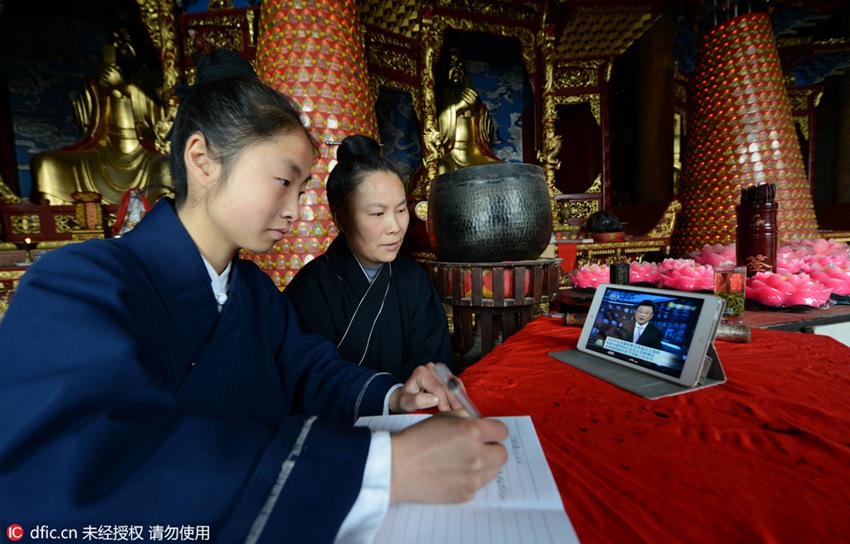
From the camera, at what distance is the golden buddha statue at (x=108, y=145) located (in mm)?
5121

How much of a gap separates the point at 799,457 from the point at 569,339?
2.15ft

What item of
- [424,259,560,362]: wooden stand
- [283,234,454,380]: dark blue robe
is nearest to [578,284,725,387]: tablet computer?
[424,259,560,362]: wooden stand

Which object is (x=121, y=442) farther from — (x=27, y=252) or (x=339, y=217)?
(x=27, y=252)

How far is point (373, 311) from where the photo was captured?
157cm

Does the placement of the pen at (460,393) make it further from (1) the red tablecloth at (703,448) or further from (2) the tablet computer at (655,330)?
(2) the tablet computer at (655,330)

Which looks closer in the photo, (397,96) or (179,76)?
(179,76)

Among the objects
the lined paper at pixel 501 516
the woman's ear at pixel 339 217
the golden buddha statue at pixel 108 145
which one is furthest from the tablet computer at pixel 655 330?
the golden buddha statue at pixel 108 145

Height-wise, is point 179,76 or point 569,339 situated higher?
point 179,76

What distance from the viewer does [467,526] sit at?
424 mm

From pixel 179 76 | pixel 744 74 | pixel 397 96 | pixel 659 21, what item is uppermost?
pixel 659 21

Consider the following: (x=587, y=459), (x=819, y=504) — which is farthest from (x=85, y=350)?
(x=819, y=504)

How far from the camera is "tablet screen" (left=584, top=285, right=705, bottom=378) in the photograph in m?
0.79

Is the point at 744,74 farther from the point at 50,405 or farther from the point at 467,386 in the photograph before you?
the point at 50,405

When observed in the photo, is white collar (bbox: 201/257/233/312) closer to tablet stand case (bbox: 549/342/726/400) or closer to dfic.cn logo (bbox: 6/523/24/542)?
dfic.cn logo (bbox: 6/523/24/542)
